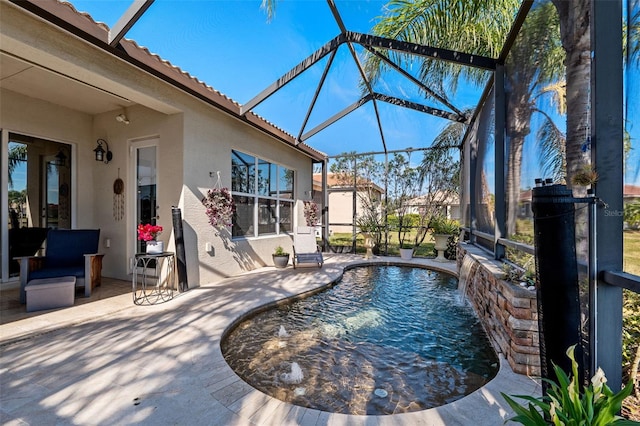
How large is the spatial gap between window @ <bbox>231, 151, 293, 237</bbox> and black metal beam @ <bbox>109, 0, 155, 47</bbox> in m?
3.25

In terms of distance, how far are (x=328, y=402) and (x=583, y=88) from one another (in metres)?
3.15

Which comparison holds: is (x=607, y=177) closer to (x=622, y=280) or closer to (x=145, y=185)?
(x=622, y=280)

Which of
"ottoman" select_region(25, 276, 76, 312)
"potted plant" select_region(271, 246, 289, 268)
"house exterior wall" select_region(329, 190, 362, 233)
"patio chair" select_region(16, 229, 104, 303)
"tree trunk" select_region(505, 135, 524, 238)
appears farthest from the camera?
"house exterior wall" select_region(329, 190, 362, 233)

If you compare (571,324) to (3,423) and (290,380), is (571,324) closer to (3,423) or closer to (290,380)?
(290,380)

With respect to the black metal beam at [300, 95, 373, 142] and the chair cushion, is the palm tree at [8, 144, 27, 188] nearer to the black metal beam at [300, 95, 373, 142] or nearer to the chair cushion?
the chair cushion

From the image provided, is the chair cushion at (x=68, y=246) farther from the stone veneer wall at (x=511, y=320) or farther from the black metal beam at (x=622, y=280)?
the black metal beam at (x=622, y=280)

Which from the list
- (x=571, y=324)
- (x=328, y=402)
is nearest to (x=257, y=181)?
(x=328, y=402)

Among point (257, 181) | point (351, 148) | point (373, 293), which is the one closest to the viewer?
point (373, 293)

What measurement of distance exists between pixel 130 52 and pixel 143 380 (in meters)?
4.13

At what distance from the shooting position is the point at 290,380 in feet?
8.33

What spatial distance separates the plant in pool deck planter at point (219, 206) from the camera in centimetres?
568

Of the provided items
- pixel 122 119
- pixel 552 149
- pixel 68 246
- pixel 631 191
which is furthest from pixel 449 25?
pixel 68 246

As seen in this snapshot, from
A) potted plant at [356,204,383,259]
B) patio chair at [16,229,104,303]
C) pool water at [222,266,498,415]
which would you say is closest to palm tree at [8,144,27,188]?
patio chair at [16,229,104,303]

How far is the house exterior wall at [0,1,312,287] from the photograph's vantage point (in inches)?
194
